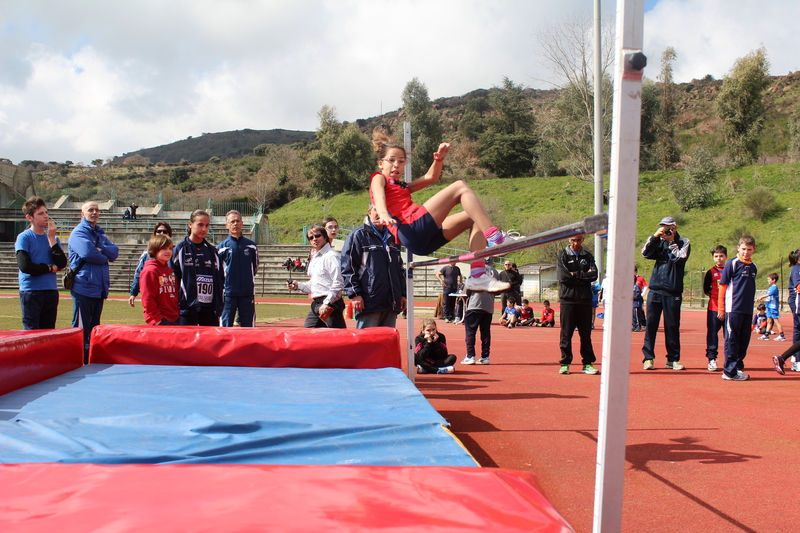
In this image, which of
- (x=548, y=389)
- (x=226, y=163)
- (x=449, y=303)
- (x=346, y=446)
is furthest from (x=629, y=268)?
(x=226, y=163)

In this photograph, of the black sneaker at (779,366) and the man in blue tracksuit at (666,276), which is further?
the black sneaker at (779,366)

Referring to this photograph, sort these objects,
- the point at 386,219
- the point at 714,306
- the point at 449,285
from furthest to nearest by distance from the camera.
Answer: the point at 449,285, the point at 714,306, the point at 386,219

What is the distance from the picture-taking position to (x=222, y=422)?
265cm

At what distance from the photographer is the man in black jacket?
22.3 feet

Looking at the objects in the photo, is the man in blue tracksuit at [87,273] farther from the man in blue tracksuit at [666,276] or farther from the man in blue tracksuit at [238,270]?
the man in blue tracksuit at [666,276]

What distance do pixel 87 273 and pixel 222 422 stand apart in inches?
144

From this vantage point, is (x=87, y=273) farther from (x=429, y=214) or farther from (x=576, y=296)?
(x=576, y=296)

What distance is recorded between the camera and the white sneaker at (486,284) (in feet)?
11.8

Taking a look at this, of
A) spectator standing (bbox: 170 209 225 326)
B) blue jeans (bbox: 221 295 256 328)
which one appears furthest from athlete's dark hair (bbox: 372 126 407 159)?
blue jeans (bbox: 221 295 256 328)

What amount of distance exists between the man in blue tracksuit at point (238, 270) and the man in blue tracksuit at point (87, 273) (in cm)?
113

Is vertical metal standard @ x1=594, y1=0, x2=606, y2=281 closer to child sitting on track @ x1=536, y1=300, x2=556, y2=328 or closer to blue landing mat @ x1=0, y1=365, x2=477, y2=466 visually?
child sitting on track @ x1=536, y1=300, x2=556, y2=328

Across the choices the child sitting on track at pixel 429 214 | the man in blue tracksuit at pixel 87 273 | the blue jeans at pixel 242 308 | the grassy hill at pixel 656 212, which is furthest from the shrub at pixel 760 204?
the man in blue tracksuit at pixel 87 273

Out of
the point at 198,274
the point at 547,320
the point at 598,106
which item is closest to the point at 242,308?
the point at 198,274

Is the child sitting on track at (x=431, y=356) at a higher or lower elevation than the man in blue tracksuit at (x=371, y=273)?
lower
